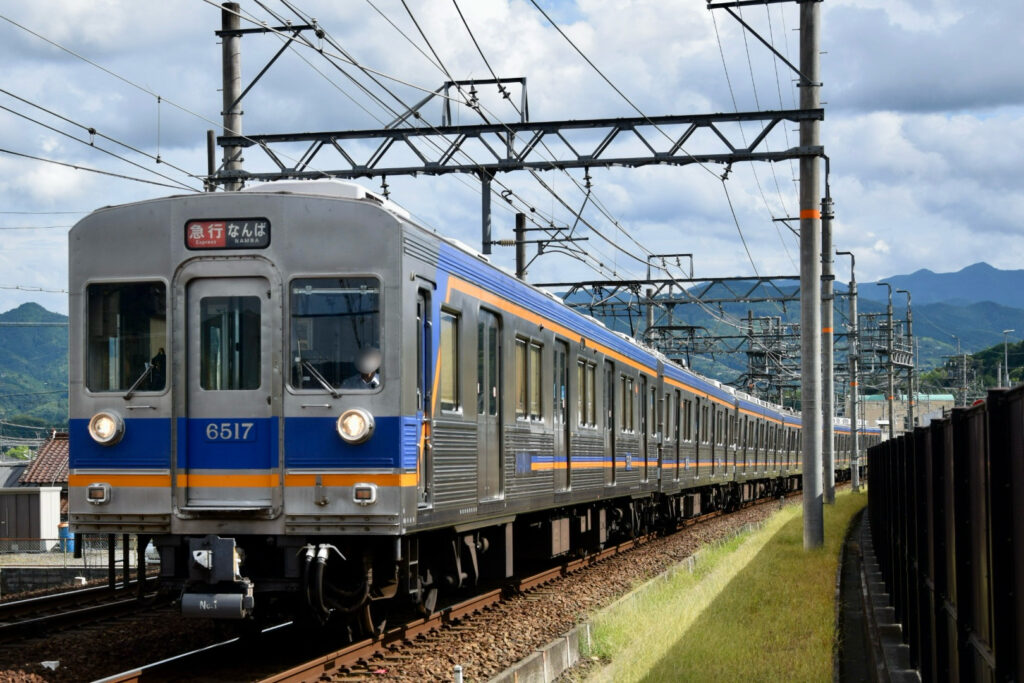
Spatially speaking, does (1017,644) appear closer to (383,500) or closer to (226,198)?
(383,500)

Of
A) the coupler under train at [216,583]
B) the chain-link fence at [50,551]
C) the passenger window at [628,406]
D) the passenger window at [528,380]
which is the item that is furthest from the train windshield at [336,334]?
the chain-link fence at [50,551]

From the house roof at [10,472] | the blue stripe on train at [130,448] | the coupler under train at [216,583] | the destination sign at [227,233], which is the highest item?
the destination sign at [227,233]

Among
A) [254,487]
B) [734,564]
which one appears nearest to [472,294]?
[254,487]

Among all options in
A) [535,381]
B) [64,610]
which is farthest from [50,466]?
[535,381]

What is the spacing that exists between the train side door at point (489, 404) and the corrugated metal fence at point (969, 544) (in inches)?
141

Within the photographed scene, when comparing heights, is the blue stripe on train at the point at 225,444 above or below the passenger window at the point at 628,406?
below

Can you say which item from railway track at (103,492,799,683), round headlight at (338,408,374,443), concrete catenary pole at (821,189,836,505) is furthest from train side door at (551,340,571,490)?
concrete catenary pole at (821,189,836,505)

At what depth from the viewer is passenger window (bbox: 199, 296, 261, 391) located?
962 centimetres

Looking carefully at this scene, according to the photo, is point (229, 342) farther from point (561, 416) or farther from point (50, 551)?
point (50, 551)

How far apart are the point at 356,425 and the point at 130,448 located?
66.6 inches

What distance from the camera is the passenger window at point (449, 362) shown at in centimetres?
1051

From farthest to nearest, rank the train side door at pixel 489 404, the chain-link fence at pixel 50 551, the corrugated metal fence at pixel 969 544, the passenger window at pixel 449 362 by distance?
the chain-link fence at pixel 50 551 → the train side door at pixel 489 404 → the passenger window at pixel 449 362 → the corrugated metal fence at pixel 969 544

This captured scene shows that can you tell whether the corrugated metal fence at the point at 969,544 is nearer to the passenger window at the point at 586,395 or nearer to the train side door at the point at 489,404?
the train side door at the point at 489,404

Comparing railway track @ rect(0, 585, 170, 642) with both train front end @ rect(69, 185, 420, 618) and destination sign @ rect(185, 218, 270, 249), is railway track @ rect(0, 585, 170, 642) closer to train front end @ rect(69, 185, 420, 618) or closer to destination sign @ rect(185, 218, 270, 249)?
train front end @ rect(69, 185, 420, 618)
